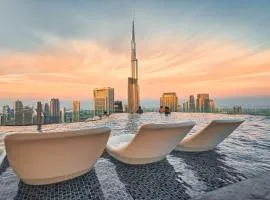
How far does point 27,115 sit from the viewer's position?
11.0 meters

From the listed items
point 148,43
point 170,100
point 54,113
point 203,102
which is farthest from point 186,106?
point 54,113

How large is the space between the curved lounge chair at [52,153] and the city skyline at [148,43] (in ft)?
28.7

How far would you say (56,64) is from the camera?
12.5 m

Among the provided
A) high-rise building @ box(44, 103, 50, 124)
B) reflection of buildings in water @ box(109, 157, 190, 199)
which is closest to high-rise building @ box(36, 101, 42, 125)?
high-rise building @ box(44, 103, 50, 124)

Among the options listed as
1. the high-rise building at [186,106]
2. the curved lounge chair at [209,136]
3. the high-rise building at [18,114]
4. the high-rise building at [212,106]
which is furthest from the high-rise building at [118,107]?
the curved lounge chair at [209,136]

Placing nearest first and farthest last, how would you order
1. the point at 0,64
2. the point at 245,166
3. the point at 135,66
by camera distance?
1. the point at 245,166
2. the point at 0,64
3. the point at 135,66

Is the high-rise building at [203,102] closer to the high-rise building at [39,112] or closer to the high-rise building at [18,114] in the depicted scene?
the high-rise building at [39,112]

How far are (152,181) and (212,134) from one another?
204 cm

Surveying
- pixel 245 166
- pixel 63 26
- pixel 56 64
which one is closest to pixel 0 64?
pixel 56 64

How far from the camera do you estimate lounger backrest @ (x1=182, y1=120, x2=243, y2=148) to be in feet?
14.3

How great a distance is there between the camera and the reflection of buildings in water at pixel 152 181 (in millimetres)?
2684

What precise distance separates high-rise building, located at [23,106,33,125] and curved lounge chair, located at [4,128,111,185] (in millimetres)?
8761

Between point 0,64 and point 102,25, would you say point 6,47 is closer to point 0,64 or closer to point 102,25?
point 0,64

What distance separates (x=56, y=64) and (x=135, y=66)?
11946mm
